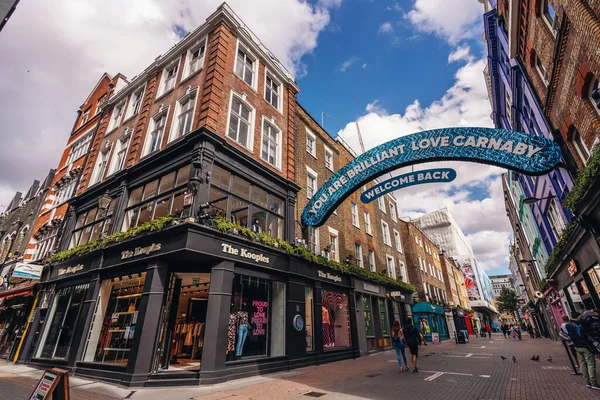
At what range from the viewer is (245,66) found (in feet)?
49.1

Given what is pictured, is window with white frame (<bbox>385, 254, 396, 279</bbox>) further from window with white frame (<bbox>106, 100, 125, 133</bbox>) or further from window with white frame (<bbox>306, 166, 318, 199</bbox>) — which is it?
window with white frame (<bbox>106, 100, 125, 133</bbox>)

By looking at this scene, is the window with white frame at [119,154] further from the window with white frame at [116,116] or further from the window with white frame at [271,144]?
the window with white frame at [271,144]

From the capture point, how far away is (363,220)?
2147 cm

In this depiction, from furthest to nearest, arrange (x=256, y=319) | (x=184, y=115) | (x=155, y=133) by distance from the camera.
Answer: (x=155, y=133), (x=184, y=115), (x=256, y=319)

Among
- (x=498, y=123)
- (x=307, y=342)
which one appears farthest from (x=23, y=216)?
(x=498, y=123)

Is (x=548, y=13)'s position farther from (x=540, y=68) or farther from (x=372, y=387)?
(x=372, y=387)

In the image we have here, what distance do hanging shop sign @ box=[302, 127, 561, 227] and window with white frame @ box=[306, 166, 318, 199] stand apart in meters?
3.15

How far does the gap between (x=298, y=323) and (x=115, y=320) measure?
7.12m

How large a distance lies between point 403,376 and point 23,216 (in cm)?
3147

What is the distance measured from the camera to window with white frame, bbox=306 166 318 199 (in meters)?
16.9

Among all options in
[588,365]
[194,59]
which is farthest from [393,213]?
[194,59]

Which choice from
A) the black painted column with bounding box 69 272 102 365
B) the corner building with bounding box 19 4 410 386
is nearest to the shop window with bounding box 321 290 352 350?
the corner building with bounding box 19 4 410 386

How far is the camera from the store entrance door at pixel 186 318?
9406 mm

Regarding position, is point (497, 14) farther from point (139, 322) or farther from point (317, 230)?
point (139, 322)
